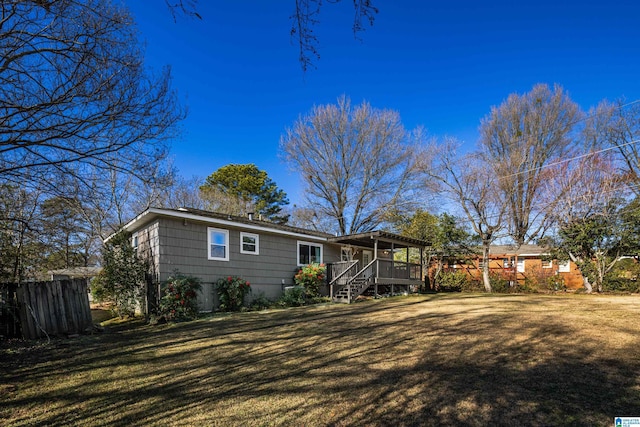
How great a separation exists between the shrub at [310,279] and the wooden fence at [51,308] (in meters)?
7.44

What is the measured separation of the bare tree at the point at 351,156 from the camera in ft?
71.3

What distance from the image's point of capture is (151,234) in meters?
11.4

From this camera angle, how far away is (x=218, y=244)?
473 inches

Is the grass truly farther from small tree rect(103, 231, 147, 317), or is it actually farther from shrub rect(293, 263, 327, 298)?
shrub rect(293, 263, 327, 298)

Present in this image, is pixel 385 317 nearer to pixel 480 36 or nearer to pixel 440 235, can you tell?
pixel 480 36

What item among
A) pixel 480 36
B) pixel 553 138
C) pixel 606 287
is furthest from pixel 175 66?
pixel 553 138

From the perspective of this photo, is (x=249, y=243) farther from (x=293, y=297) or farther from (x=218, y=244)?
(x=293, y=297)

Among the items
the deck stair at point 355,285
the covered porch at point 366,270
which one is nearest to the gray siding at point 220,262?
the covered porch at point 366,270

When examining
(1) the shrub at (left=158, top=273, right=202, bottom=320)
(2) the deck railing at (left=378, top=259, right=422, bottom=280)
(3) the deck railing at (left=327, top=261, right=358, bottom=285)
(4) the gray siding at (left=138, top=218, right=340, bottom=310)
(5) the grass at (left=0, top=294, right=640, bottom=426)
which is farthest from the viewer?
(2) the deck railing at (left=378, top=259, right=422, bottom=280)

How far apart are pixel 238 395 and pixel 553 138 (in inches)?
992

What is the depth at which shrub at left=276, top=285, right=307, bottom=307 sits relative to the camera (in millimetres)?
12862

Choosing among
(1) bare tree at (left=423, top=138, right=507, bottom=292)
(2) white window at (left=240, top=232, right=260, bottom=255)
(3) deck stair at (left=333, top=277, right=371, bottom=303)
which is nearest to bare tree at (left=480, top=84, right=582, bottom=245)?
(1) bare tree at (left=423, top=138, right=507, bottom=292)

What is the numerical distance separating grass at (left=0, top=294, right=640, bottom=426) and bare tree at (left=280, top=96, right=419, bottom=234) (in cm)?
1569

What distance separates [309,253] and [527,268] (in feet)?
58.8
